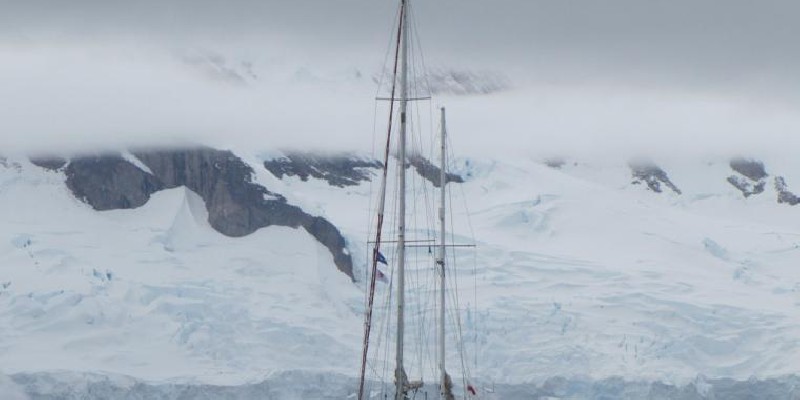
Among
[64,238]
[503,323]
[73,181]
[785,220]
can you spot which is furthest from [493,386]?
[785,220]

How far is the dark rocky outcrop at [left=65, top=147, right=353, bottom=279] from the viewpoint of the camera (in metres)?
149

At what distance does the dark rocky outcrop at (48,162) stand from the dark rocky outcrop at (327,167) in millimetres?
20305

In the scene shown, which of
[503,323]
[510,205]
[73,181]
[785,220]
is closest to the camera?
[503,323]

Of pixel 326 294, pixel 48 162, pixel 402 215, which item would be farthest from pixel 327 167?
pixel 402 215

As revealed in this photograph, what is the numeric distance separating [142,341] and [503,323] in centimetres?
2202

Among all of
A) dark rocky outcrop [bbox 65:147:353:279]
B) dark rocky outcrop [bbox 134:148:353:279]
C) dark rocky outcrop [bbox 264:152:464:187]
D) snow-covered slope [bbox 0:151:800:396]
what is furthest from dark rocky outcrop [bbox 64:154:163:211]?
dark rocky outcrop [bbox 264:152:464:187]

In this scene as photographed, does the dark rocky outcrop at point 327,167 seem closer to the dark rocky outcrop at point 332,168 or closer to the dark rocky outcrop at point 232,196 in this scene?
the dark rocky outcrop at point 332,168

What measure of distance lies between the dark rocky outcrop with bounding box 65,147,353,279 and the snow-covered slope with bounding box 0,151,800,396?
44.2 inches

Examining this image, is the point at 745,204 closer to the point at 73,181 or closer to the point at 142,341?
the point at 73,181

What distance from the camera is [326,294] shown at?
14012 centimetres

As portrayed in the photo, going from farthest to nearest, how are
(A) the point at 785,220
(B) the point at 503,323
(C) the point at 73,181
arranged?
(A) the point at 785,220 < (C) the point at 73,181 < (B) the point at 503,323

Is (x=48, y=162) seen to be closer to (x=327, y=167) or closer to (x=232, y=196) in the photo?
(x=232, y=196)

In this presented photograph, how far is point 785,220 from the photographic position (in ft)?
643

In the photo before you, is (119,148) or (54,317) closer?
(54,317)
